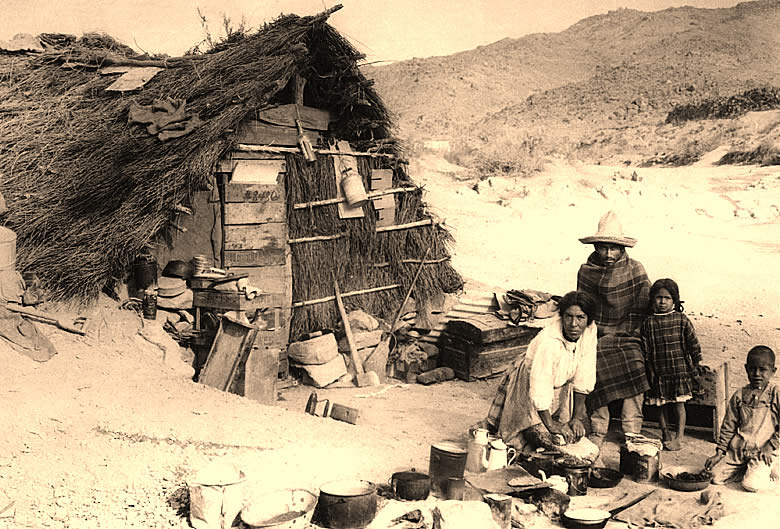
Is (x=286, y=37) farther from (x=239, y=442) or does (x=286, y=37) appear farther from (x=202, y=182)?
(x=239, y=442)

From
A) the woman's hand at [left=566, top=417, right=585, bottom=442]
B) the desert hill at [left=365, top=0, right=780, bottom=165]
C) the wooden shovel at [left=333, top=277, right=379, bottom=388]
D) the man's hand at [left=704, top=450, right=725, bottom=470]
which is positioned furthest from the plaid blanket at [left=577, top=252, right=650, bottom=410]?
the desert hill at [left=365, top=0, right=780, bottom=165]

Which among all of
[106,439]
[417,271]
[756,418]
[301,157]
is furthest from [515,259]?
[106,439]

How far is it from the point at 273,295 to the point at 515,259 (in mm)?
6898

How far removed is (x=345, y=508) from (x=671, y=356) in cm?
321

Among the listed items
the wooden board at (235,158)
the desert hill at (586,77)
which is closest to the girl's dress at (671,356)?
the wooden board at (235,158)

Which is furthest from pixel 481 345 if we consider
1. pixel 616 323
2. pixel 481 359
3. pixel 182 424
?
pixel 182 424

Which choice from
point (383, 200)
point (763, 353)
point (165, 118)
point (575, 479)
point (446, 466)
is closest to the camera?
point (446, 466)

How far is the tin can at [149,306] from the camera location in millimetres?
7117

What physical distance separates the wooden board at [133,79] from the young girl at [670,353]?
Answer: 5.91m

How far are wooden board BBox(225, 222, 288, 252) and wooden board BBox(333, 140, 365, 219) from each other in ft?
2.82

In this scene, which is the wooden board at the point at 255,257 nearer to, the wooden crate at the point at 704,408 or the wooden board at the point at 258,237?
the wooden board at the point at 258,237

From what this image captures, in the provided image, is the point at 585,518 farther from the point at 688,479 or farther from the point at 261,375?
the point at 261,375

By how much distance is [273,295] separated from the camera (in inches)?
310

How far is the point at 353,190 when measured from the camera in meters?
8.52
